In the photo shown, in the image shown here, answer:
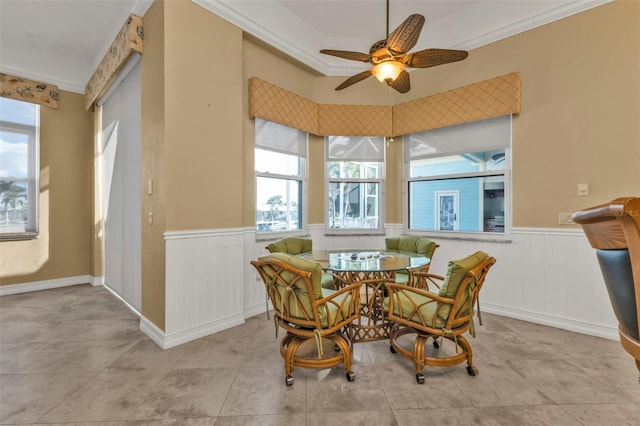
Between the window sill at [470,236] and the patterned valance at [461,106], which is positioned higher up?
the patterned valance at [461,106]

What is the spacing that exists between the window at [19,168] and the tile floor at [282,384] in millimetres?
2122

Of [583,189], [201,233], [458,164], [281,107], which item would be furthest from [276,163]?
[583,189]

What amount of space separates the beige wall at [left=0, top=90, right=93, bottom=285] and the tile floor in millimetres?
1893

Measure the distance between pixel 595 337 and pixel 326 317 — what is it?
277cm

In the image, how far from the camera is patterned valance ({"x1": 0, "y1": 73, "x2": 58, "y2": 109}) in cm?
399

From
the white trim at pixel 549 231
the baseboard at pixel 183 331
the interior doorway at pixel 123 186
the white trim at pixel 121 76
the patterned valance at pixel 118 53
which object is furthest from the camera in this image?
the interior doorway at pixel 123 186

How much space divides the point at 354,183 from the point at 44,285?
4967 millimetres

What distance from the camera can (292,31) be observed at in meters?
3.71

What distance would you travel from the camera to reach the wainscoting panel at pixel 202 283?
2.62 m

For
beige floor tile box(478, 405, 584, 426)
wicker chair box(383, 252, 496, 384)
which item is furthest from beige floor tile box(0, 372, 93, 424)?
beige floor tile box(478, 405, 584, 426)

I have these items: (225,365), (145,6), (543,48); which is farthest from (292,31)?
(225,365)

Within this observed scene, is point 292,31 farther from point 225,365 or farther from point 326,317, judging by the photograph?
point 225,365

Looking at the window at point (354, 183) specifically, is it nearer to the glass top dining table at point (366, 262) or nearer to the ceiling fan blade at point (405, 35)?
the glass top dining table at point (366, 262)

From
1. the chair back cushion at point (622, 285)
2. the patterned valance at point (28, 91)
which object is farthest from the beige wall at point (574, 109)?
the patterned valance at point (28, 91)
